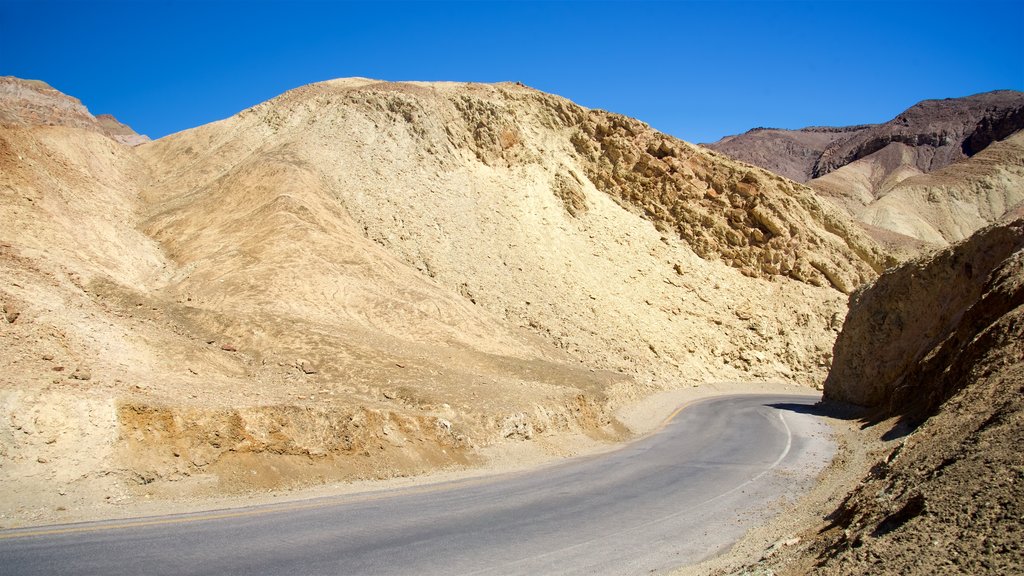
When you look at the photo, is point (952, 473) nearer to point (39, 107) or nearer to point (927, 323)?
point (927, 323)

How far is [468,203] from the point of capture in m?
34.1

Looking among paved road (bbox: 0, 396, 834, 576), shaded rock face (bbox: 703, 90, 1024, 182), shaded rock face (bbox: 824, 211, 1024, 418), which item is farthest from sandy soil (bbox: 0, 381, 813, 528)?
shaded rock face (bbox: 703, 90, 1024, 182)

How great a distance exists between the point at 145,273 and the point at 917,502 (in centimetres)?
2236

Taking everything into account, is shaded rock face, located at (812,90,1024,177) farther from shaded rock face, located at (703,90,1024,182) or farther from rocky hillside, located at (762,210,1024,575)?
rocky hillside, located at (762,210,1024,575)

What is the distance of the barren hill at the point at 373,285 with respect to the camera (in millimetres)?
11250

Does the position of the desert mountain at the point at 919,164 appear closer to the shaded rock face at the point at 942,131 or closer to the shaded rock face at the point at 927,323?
the shaded rock face at the point at 942,131

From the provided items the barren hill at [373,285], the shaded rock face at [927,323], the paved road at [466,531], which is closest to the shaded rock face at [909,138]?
the barren hill at [373,285]

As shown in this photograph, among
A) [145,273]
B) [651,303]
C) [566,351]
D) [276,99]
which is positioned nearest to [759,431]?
[566,351]

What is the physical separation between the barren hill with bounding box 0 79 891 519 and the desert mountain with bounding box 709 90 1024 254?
1894cm

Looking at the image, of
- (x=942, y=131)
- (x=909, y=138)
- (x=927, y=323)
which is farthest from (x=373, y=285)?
(x=942, y=131)

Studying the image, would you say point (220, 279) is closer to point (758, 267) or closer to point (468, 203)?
point (468, 203)

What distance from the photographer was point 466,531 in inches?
339

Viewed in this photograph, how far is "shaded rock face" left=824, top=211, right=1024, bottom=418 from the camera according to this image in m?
12.4

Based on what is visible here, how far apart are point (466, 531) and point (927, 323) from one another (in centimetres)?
1835
